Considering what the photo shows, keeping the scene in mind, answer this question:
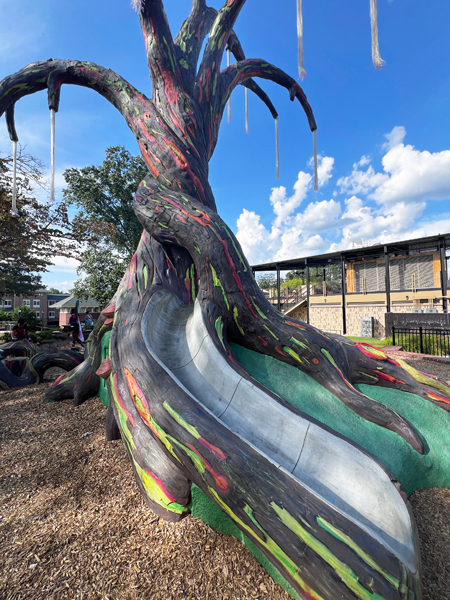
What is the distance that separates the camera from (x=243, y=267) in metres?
3.41

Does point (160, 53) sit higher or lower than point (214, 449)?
higher

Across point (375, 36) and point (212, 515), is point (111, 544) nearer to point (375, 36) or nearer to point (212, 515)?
point (212, 515)

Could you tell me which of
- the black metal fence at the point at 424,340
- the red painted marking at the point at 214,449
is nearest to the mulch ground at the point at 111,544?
the red painted marking at the point at 214,449

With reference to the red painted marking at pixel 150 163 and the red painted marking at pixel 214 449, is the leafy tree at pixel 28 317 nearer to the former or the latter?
the red painted marking at pixel 150 163

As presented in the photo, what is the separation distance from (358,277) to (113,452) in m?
24.3

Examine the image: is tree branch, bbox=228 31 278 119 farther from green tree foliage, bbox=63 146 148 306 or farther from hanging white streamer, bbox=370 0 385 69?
green tree foliage, bbox=63 146 148 306

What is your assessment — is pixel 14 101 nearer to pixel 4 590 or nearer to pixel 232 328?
pixel 232 328

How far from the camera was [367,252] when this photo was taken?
64.2ft

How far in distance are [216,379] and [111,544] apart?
1420 millimetres

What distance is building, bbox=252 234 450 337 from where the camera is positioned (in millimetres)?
16672

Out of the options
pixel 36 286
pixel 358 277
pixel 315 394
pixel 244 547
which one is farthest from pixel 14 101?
pixel 358 277

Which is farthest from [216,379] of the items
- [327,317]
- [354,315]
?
[327,317]

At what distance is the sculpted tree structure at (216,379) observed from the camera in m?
1.58

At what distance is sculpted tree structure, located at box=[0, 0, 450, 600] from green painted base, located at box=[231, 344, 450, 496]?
9 centimetres
